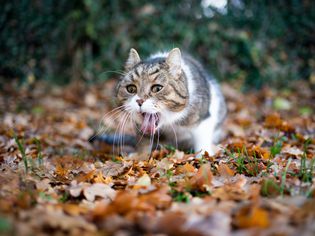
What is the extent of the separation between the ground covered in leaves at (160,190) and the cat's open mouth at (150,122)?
0.30m

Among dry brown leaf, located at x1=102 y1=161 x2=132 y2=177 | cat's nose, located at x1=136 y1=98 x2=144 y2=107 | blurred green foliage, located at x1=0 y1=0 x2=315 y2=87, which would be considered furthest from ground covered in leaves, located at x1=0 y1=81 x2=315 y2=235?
blurred green foliage, located at x1=0 y1=0 x2=315 y2=87

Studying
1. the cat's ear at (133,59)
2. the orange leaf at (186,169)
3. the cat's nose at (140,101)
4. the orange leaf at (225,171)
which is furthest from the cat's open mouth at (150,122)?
the orange leaf at (225,171)

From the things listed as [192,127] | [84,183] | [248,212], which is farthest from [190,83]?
[248,212]

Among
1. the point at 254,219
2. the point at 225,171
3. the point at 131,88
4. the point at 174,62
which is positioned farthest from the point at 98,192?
the point at 174,62

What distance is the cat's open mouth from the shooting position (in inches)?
132

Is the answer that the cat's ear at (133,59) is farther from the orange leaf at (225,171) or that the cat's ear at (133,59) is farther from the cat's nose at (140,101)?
the orange leaf at (225,171)

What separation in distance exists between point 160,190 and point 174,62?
64.3 inches

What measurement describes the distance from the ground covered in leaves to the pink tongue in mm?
295

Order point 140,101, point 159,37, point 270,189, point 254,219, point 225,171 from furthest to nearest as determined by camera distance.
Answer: point 159,37, point 140,101, point 225,171, point 270,189, point 254,219

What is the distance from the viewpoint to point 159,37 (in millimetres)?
7605

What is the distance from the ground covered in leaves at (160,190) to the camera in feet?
5.36

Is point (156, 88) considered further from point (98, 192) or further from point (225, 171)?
point (98, 192)

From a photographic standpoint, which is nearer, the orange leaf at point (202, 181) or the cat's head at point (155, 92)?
the orange leaf at point (202, 181)

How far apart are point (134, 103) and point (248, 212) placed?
68.0 inches
